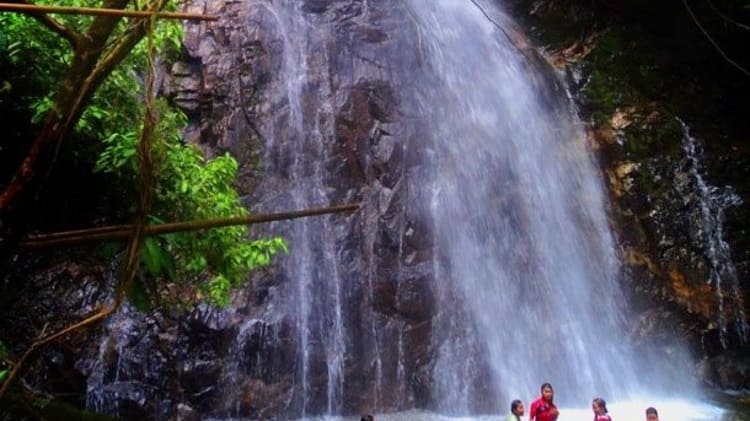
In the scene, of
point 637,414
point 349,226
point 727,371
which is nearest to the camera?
point 637,414

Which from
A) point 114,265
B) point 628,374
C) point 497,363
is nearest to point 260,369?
point 114,265

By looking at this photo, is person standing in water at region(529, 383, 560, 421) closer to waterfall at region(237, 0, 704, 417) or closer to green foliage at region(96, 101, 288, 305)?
green foliage at region(96, 101, 288, 305)

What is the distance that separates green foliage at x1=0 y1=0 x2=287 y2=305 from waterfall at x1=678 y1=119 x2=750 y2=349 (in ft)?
34.0

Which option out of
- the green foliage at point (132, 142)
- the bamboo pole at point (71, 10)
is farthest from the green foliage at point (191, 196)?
the bamboo pole at point (71, 10)

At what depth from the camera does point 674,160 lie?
13.0 m

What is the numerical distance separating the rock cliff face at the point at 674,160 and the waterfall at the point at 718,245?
0.02m

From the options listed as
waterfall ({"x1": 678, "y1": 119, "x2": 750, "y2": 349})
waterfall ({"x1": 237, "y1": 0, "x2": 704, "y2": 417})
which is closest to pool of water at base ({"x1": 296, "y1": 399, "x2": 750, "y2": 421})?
waterfall ({"x1": 237, "y1": 0, "x2": 704, "y2": 417})

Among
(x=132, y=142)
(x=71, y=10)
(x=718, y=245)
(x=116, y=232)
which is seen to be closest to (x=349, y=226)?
(x=132, y=142)

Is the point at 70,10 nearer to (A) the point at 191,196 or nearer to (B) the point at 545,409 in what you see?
(A) the point at 191,196

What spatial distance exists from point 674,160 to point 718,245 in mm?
2133

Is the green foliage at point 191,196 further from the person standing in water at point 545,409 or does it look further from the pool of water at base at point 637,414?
the pool of water at base at point 637,414

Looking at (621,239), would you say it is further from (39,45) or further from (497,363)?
(39,45)

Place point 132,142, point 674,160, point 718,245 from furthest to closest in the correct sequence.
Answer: point 674,160 → point 718,245 → point 132,142

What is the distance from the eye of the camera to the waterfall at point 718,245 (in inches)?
464
